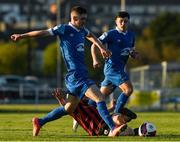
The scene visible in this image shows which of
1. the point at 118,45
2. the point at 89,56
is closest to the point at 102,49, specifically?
the point at 118,45

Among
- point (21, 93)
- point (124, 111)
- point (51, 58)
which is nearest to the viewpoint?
point (124, 111)

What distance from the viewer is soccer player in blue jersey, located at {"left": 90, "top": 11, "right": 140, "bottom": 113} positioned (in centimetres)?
1902

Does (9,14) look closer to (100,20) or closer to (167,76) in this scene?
(100,20)

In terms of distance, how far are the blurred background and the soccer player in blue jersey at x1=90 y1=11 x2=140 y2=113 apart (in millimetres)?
25817

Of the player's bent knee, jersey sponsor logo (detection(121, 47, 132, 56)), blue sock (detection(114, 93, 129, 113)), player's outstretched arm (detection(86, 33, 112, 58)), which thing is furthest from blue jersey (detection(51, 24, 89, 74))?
jersey sponsor logo (detection(121, 47, 132, 56))

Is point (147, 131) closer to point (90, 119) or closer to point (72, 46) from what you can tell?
point (90, 119)

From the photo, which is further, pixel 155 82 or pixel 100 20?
pixel 100 20

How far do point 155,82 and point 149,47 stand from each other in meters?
50.5

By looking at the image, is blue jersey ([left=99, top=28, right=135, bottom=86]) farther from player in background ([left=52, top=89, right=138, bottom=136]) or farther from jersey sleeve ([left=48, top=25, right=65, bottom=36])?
jersey sleeve ([left=48, top=25, right=65, bottom=36])

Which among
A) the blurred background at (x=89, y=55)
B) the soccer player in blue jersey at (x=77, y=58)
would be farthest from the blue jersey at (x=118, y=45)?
the blurred background at (x=89, y=55)

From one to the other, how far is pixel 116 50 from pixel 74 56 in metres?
2.37

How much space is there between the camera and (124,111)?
1877 cm

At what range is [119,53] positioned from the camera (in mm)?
19375

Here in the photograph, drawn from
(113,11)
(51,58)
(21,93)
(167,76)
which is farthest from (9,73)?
(113,11)
